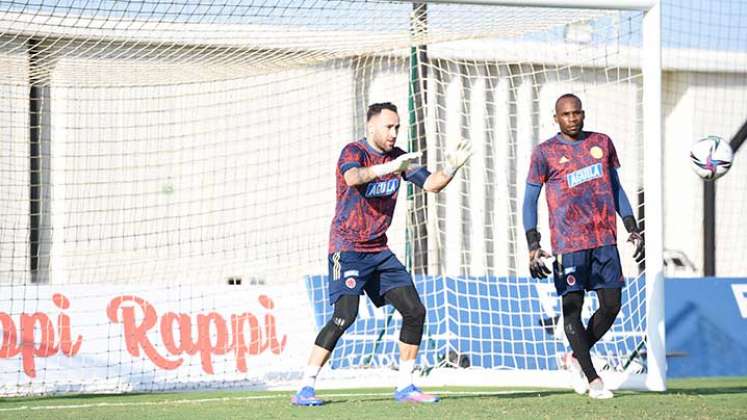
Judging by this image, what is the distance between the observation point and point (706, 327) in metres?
13.3

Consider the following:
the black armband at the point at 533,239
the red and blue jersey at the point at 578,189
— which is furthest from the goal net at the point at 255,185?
the black armband at the point at 533,239

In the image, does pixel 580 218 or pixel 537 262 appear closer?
pixel 537 262

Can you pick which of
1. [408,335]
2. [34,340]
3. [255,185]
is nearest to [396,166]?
[408,335]

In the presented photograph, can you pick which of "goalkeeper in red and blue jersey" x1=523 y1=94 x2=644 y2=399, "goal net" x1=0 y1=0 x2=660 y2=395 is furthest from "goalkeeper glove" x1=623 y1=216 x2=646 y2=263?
"goal net" x1=0 y1=0 x2=660 y2=395

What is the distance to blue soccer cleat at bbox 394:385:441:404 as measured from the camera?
28.4ft

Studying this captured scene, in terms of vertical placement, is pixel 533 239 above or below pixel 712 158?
below

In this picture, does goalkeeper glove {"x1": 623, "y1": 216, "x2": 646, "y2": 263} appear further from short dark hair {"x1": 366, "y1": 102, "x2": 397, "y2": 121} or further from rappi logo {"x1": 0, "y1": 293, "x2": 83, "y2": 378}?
rappi logo {"x1": 0, "y1": 293, "x2": 83, "y2": 378}

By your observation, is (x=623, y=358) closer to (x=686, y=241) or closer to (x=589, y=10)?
(x=589, y=10)

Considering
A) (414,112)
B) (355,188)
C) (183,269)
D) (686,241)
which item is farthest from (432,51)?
(686,241)

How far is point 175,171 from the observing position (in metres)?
15.1

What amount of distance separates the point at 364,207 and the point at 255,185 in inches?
269

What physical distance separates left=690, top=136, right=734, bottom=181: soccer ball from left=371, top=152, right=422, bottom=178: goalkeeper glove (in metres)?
3.24

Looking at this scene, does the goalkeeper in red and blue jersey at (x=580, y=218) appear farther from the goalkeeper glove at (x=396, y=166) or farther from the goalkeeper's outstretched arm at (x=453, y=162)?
the goalkeeper glove at (x=396, y=166)

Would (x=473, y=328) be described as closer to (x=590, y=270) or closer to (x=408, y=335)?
(x=590, y=270)
